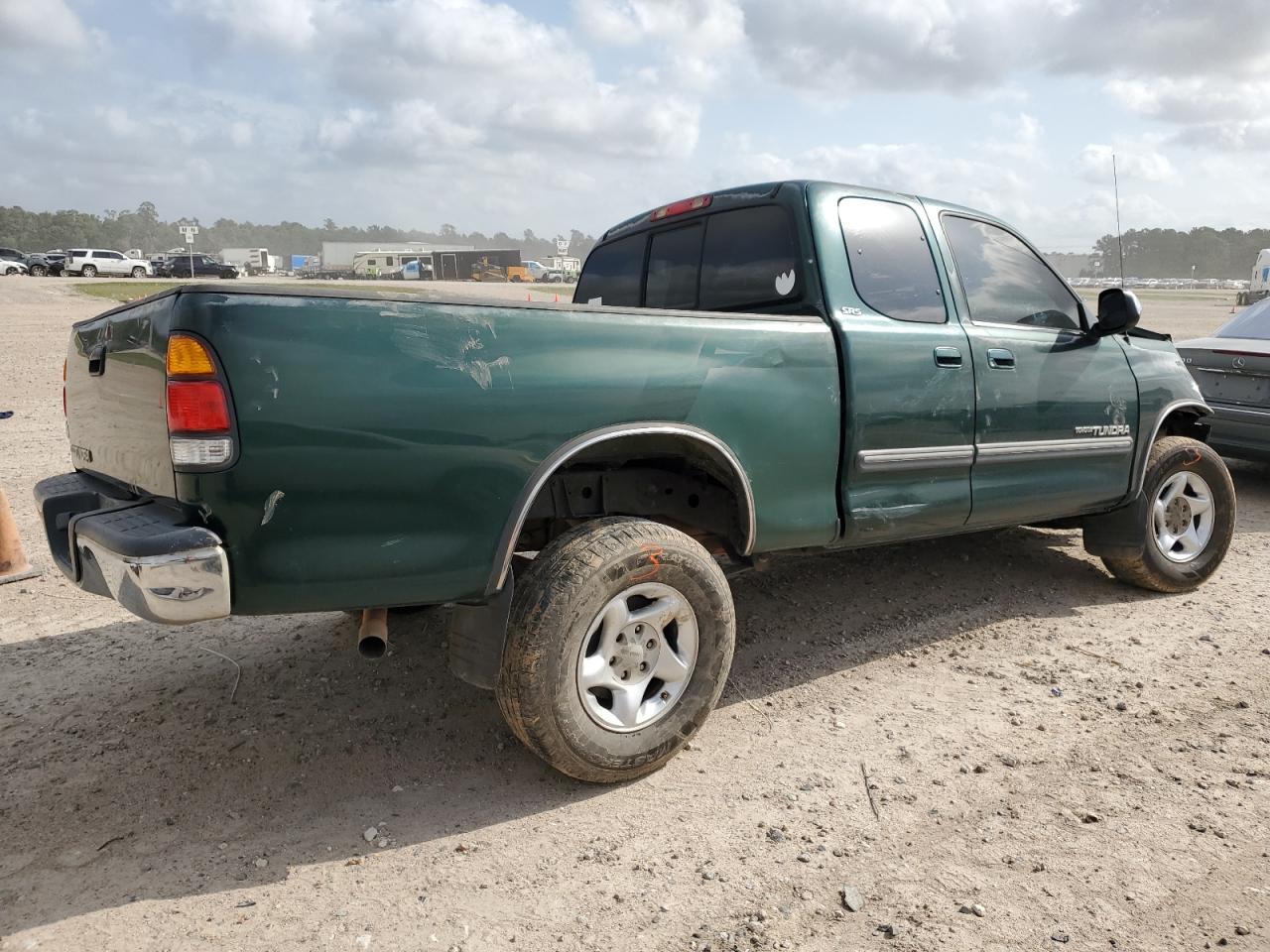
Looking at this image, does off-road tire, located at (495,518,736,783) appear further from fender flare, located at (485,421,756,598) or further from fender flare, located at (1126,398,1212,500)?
fender flare, located at (1126,398,1212,500)

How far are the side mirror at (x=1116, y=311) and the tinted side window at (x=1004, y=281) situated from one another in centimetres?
13

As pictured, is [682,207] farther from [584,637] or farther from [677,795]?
→ [677,795]

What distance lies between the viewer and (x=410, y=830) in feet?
9.02

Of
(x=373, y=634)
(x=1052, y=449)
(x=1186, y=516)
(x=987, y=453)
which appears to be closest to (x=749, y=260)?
(x=987, y=453)

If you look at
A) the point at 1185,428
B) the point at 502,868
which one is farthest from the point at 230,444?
the point at 1185,428

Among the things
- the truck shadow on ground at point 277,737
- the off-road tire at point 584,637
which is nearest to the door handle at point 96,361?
the truck shadow on ground at point 277,737

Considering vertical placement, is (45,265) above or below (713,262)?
above

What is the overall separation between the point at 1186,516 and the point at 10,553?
21.0ft

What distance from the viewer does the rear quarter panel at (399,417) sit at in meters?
2.34

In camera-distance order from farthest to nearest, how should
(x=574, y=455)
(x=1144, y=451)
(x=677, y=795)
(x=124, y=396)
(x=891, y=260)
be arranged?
1. (x=1144, y=451)
2. (x=891, y=260)
3. (x=677, y=795)
4. (x=574, y=455)
5. (x=124, y=396)

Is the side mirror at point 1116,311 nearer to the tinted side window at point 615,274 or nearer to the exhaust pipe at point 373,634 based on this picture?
the tinted side window at point 615,274

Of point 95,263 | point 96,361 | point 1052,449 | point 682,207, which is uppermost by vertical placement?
point 95,263

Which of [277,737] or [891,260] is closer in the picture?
[277,737]

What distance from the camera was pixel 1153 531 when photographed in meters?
4.83
